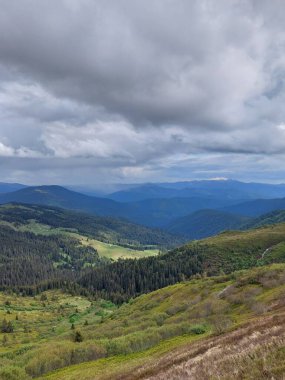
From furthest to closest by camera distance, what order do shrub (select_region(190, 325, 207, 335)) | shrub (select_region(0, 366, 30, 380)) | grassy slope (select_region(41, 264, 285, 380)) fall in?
shrub (select_region(190, 325, 207, 335))
shrub (select_region(0, 366, 30, 380))
grassy slope (select_region(41, 264, 285, 380))

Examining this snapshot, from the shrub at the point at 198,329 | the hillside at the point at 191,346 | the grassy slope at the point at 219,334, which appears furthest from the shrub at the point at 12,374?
the shrub at the point at 198,329

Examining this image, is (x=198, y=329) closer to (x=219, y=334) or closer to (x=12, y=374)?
(x=219, y=334)

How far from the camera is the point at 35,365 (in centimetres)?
6116

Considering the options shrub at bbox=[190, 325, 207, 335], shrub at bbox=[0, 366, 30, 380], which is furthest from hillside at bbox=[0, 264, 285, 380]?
shrub at bbox=[190, 325, 207, 335]

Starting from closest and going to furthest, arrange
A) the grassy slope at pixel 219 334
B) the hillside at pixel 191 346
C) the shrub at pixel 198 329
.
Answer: the grassy slope at pixel 219 334 < the hillside at pixel 191 346 < the shrub at pixel 198 329

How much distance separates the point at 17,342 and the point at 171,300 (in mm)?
71874

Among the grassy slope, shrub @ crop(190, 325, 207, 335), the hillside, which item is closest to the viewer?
the grassy slope

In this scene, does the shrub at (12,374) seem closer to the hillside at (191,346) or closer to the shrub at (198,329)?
the hillside at (191,346)

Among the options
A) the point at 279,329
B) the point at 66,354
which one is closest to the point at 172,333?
the point at 66,354

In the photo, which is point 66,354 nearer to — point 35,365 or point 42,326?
point 35,365

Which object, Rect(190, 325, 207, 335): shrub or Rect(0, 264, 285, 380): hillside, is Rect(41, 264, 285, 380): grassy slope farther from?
Rect(190, 325, 207, 335): shrub

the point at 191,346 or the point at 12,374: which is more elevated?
the point at 191,346

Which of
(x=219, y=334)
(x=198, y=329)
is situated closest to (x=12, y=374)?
(x=198, y=329)

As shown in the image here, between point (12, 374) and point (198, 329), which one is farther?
point (198, 329)
